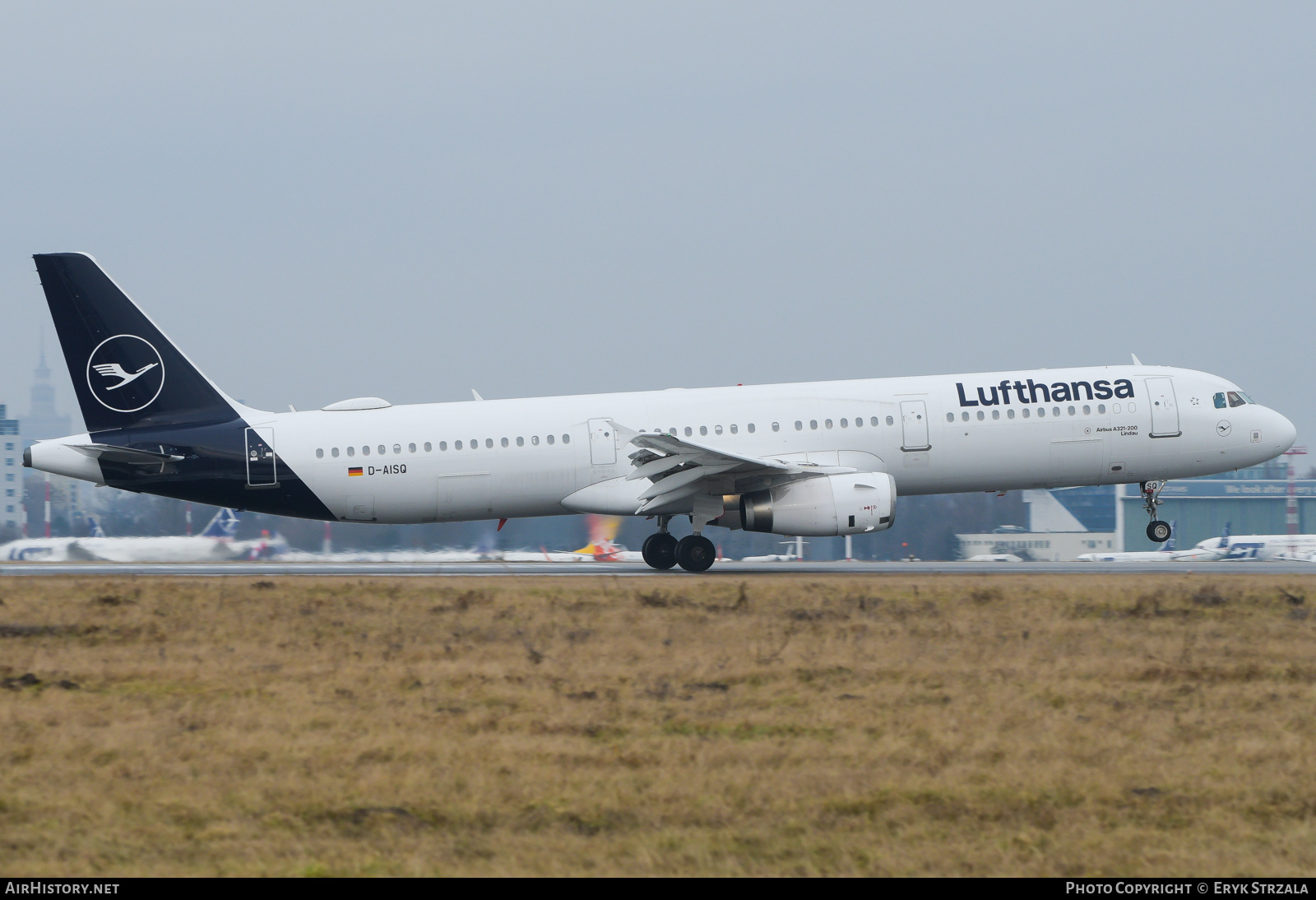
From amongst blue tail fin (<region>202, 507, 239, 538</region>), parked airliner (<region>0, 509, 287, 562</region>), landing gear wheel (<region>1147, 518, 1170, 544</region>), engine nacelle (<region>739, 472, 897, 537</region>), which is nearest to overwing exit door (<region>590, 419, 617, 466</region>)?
engine nacelle (<region>739, 472, 897, 537</region>)

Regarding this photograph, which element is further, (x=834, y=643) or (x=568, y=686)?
(x=834, y=643)

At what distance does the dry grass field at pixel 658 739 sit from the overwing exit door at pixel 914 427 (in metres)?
7.60

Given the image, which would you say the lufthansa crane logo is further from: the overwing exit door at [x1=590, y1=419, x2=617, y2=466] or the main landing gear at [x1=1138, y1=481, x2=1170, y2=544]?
Answer: the main landing gear at [x1=1138, y1=481, x2=1170, y2=544]


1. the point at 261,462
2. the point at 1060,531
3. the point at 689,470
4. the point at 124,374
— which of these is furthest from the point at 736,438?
the point at 1060,531

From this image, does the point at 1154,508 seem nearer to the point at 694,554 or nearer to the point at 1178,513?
the point at 694,554

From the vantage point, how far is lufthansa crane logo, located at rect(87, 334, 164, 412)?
25391 millimetres

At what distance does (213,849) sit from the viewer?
25.1 ft

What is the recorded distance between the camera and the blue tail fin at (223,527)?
120 ft

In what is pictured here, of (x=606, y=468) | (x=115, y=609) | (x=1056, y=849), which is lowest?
(x=1056, y=849)

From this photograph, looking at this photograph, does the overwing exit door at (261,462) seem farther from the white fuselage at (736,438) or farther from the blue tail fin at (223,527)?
the blue tail fin at (223,527)

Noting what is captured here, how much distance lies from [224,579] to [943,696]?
1528cm

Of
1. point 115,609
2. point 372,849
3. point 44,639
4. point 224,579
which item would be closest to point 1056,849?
point 372,849

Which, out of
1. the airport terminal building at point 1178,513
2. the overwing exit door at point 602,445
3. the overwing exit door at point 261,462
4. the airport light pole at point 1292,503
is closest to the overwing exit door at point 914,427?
the overwing exit door at point 602,445

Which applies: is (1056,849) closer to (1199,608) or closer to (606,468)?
(1199,608)
